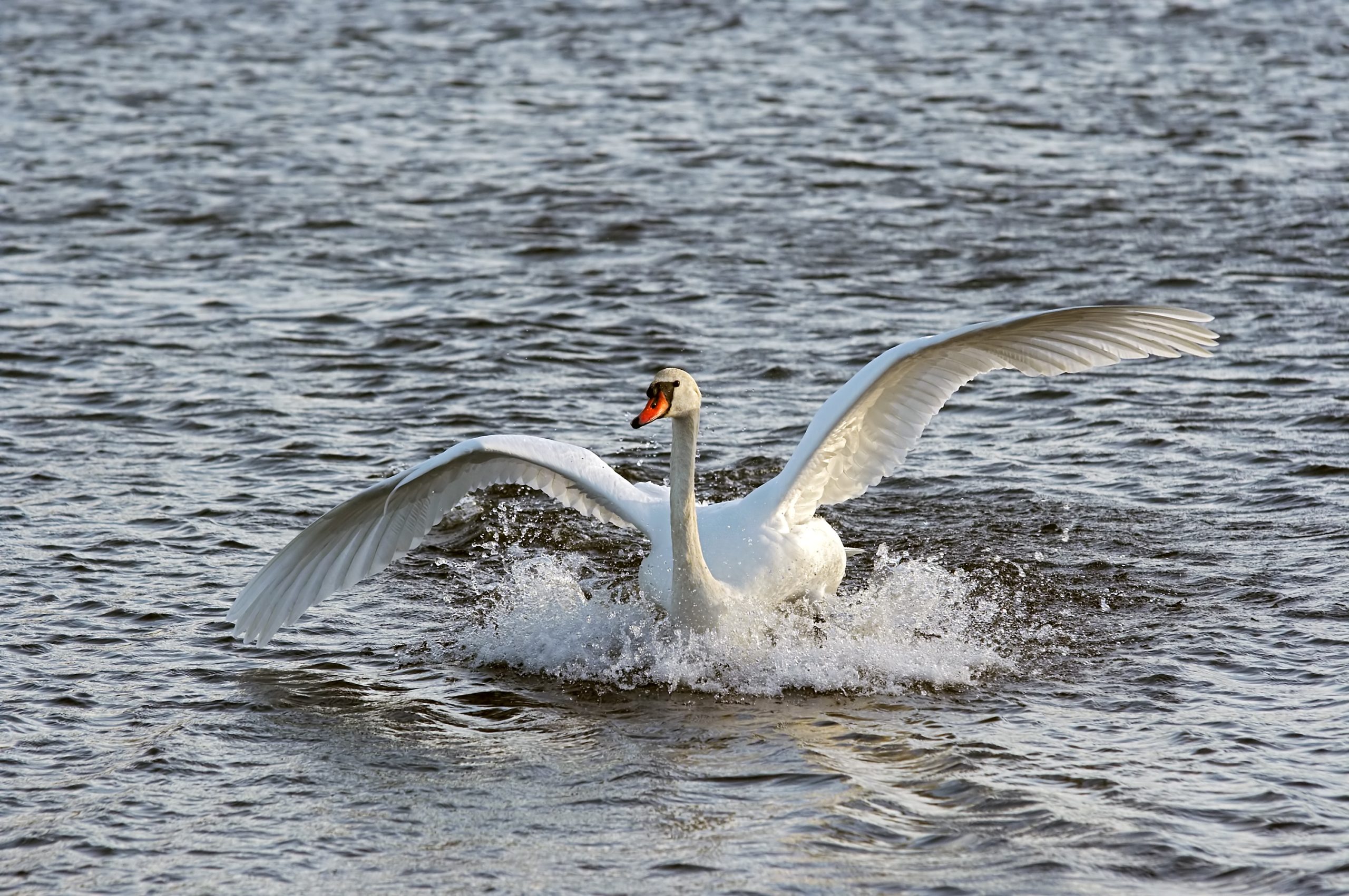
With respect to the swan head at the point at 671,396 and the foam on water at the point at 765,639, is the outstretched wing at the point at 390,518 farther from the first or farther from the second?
the swan head at the point at 671,396

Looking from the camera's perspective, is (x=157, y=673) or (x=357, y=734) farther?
(x=157, y=673)

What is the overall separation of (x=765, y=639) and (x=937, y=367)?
1.46 metres

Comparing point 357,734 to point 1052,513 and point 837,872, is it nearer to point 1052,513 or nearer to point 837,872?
point 837,872

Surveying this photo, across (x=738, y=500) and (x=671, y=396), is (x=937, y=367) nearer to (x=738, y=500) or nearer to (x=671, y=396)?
(x=738, y=500)

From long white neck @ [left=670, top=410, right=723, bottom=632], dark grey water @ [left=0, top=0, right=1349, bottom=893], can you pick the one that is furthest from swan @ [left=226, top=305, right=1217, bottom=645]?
dark grey water @ [left=0, top=0, right=1349, bottom=893]

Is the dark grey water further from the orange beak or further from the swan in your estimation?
the orange beak

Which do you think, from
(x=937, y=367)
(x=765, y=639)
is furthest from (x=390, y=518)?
(x=937, y=367)

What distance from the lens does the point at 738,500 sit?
327 inches

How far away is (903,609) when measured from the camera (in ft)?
27.8

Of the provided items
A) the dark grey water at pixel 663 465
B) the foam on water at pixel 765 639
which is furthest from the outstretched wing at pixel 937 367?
the dark grey water at pixel 663 465

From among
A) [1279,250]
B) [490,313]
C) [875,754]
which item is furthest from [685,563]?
[1279,250]

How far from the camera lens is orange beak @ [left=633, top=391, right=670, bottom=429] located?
7.23 metres

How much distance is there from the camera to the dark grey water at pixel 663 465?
21.4 feet

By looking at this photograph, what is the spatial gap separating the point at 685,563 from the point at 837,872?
187cm
